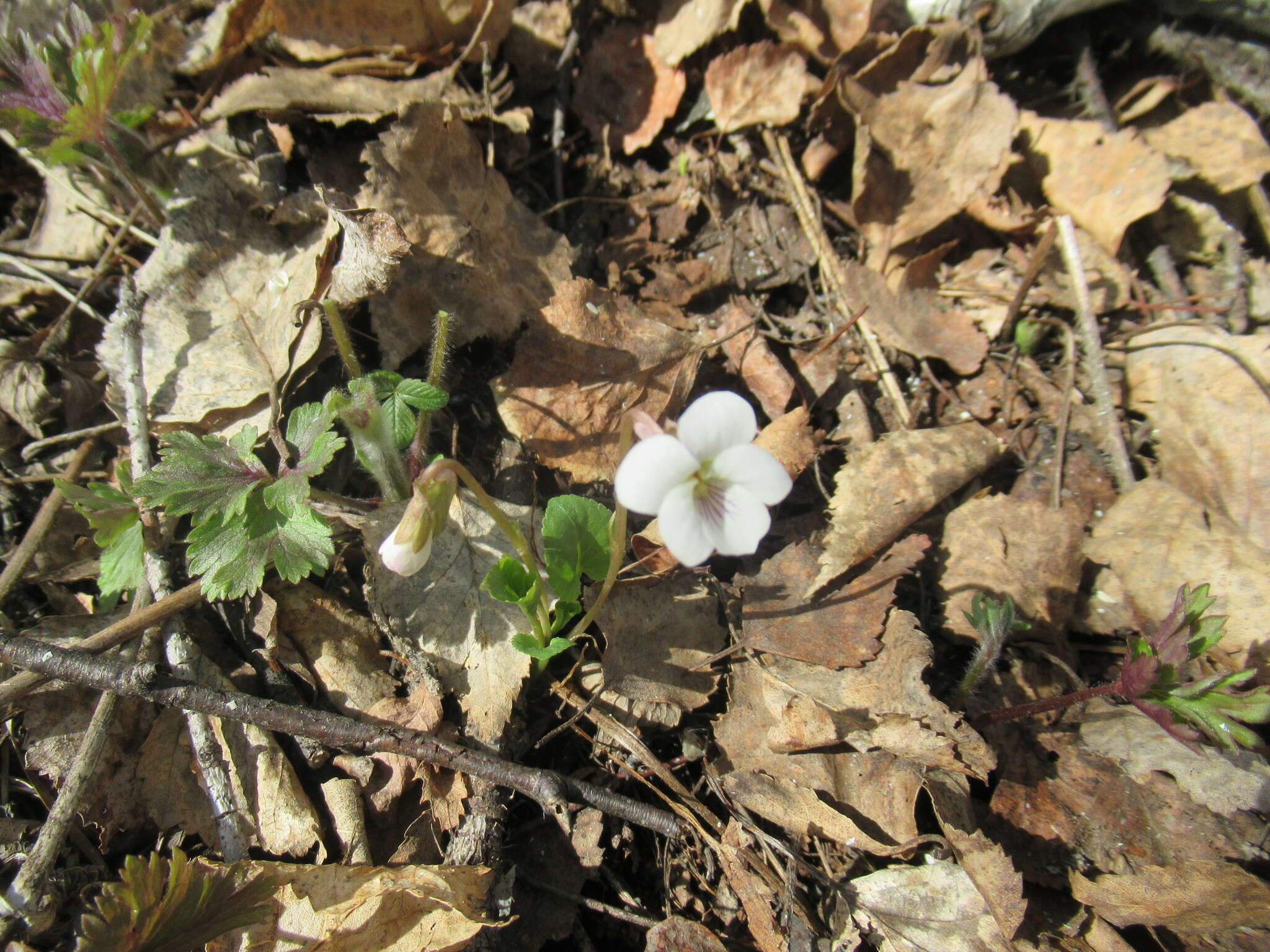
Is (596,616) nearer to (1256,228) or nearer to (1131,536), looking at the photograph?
(1131,536)

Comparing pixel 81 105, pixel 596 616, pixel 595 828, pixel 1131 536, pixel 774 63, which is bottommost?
pixel 595 828

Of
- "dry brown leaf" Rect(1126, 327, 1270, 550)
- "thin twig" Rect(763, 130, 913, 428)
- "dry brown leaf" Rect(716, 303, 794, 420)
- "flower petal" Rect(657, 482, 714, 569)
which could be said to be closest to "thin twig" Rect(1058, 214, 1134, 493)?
"dry brown leaf" Rect(1126, 327, 1270, 550)

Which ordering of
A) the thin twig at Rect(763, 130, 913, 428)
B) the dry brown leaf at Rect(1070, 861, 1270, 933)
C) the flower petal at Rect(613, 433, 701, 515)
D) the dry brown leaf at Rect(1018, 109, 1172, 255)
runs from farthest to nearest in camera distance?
1. the dry brown leaf at Rect(1018, 109, 1172, 255)
2. the thin twig at Rect(763, 130, 913, 428)
3. the dry brown leaf at Rect(1070, 861, 1270, 933)
4. the flower petal at Rect(613, 433, 701, 515)

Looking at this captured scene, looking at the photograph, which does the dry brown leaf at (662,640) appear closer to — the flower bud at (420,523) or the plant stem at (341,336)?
the flower bud at (420,523)

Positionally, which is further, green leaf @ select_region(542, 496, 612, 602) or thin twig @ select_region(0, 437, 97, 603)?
thin twig @ select_region(0, 437, 97, 603)

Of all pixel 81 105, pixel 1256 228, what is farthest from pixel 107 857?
pixel 1256 228

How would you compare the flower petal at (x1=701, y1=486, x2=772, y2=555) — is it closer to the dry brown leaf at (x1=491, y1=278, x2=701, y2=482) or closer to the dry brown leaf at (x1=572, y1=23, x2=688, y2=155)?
the dry brown leaf at (x1=491, y1=278, x2=701, y2=482)
